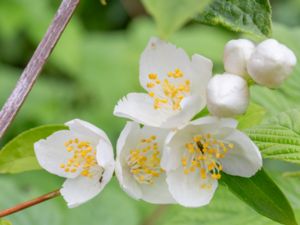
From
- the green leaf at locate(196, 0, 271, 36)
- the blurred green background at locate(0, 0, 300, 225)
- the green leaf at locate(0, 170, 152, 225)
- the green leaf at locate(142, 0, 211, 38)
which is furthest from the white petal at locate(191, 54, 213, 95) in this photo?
the green leaf at locate(0, 170, 152, 225)

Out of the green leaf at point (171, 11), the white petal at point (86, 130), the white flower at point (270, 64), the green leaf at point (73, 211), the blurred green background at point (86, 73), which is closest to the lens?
the green leaf at point (171, 11)

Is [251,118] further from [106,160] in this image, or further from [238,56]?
[106,160]

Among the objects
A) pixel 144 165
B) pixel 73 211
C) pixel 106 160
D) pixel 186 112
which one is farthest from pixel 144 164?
pixel 73 211

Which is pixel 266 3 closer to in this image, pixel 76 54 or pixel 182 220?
pixel 182 220

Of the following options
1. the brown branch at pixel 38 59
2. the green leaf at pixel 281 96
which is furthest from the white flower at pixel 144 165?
the green leaf at pixel 281 96

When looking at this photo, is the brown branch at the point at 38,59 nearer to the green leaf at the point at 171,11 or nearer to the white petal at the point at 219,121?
the white petal at the point at 219,121

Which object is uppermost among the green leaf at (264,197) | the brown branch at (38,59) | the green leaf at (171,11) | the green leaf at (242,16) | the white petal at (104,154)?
the green leaf at (171,11)

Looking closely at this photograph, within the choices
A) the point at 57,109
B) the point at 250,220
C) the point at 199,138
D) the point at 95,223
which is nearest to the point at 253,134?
the point at 199,138
